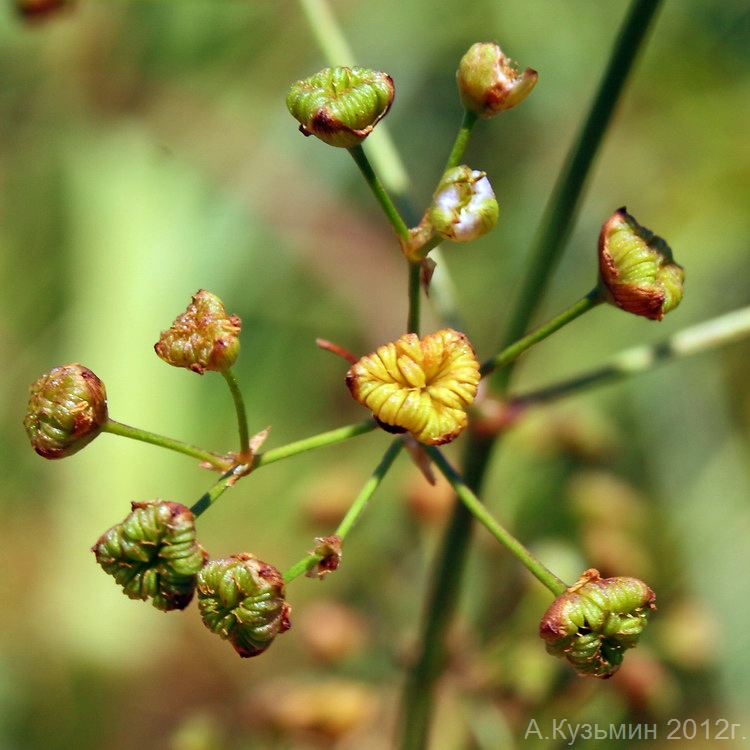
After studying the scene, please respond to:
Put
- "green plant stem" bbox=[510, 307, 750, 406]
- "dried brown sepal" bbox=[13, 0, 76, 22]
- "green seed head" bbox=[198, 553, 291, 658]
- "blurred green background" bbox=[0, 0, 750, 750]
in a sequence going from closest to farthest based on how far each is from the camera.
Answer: "green seed head" bbox=[198, 553, 291, 658]
"green plant stem" bbox=[510, 307, 750, 406]
"dried brown sepal" bbox=[13, 0, 76, 22]
"blurred green background" bbox=[0, 0, 750, 750]

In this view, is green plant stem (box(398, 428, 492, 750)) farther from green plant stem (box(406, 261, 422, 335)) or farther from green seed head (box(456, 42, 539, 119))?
green seed head (box(456, 42, 539, 119))

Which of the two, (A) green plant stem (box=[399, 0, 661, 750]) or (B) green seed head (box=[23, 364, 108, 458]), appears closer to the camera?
(B) green seed head (box=[23, 364, 108, 458])

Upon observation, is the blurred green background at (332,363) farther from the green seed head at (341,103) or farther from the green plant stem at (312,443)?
the green seed head at (341,103)

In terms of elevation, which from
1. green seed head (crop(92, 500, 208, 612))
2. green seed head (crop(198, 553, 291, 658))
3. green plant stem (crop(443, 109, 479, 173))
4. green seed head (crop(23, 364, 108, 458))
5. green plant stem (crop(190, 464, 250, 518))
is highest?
green plant stem (crop(443, 109, 479, 173))

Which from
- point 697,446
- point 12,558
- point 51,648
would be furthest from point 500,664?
point 12,558

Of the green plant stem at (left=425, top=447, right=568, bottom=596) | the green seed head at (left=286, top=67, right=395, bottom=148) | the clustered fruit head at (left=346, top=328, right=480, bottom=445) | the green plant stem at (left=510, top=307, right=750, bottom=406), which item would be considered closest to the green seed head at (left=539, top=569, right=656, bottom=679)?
the green plant stem at (left=425, top=447, right=568, bottom=596)

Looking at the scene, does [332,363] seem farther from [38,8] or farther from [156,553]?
[156,553]

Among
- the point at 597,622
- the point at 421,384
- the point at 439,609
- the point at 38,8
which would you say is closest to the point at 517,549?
the point at 597,622

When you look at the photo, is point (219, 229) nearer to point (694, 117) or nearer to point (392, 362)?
point (694, 117)
